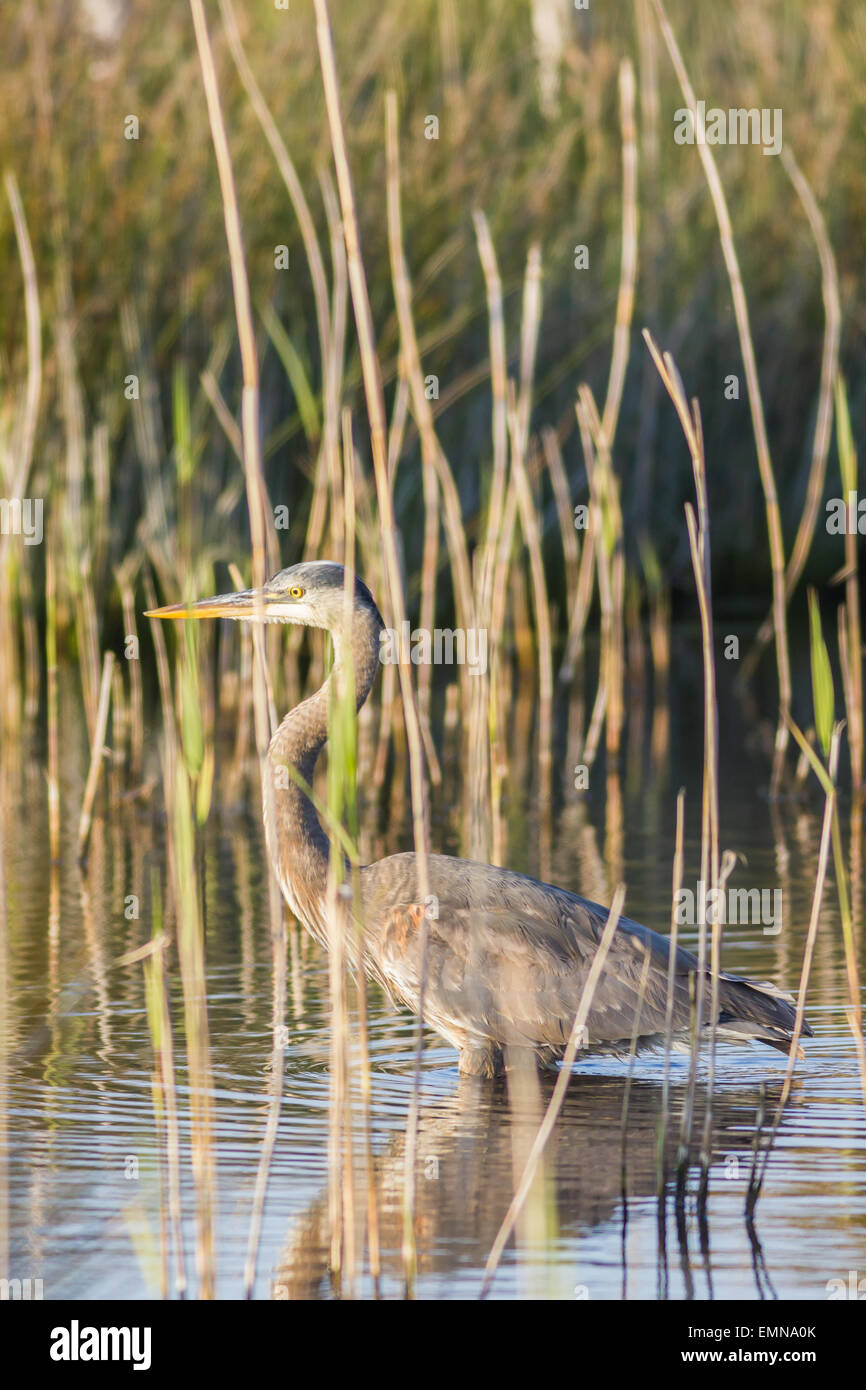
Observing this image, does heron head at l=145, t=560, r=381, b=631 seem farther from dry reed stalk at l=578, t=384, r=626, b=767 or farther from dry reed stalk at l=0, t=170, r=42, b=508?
dry reed stalk at l=578, t=384, r=626, b=767

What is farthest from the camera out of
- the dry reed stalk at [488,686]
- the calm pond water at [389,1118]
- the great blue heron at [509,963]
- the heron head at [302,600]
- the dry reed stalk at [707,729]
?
the dry reed stalk at [488,686]

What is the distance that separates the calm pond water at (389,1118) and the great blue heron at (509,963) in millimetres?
145

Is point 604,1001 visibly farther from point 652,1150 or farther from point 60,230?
point 60,230

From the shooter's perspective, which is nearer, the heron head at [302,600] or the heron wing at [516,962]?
the heron wing at [516,962]

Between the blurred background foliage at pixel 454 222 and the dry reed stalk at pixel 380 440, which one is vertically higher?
the blurred background foliage at pixel 454 222

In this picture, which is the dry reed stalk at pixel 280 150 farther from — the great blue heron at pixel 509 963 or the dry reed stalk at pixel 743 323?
the dry reed stalk at pixel 743 323

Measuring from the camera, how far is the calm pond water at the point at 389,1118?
3.77m

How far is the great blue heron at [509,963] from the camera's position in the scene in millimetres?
5164

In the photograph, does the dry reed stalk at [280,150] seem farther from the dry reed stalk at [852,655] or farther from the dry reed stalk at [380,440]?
the dry reed stalk at [852,655]
